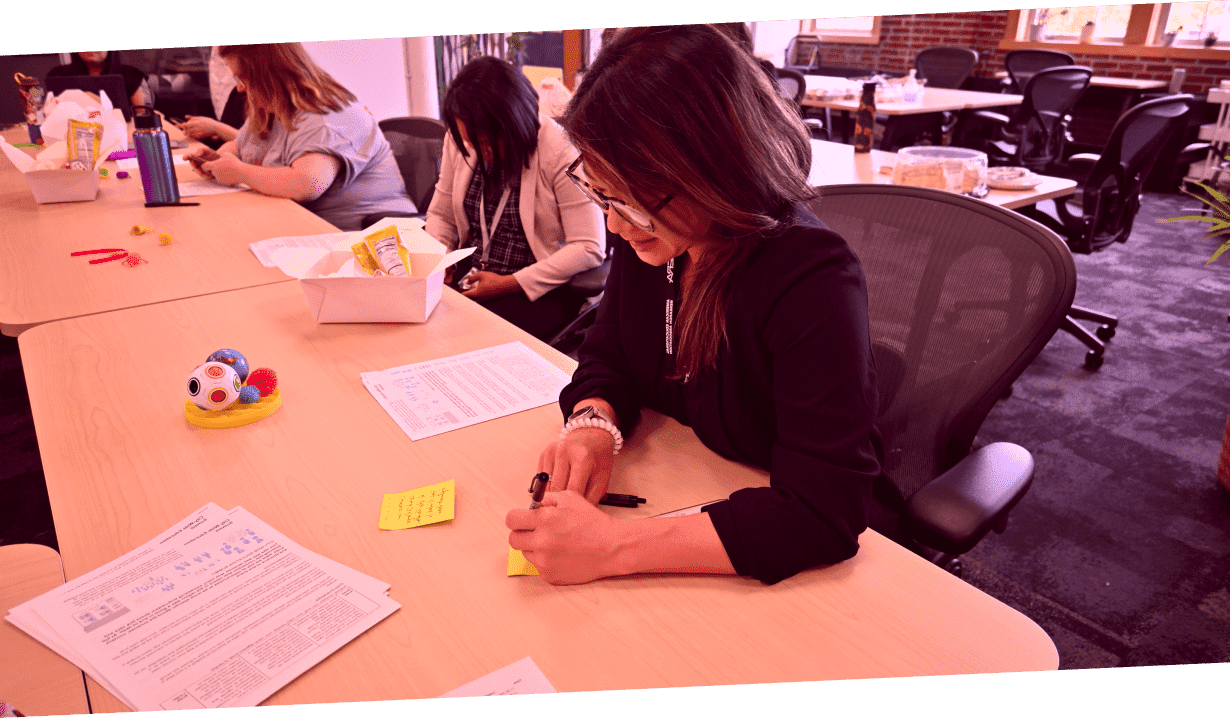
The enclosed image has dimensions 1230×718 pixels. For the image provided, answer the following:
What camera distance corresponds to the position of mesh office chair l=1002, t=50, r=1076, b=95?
5.59 metres

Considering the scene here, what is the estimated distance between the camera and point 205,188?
8.68 feet

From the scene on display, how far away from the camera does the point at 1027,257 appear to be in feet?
3.44

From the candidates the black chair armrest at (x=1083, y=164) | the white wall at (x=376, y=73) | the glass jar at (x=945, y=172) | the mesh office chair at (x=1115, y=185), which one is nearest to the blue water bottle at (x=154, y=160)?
the glass jar at (x=945, y=172)

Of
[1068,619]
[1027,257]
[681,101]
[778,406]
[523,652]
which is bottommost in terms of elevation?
[1068,619]

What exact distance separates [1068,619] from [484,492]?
55.5 inches

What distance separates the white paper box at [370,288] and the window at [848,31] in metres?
7.14

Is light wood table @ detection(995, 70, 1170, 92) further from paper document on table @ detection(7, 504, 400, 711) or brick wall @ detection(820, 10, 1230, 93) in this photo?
paper document on table @ detection(7, 504, 400, 711)

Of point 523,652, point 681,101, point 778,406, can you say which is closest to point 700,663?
point 523,652

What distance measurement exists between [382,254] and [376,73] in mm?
4441

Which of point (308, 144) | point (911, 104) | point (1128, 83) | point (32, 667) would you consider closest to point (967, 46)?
point (1128, 83)

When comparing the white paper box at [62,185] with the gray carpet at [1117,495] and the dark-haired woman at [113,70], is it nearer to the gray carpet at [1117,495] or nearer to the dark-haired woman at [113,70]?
the gray carpet at [1117,495]

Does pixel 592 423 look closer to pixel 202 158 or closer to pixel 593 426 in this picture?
pixel 593 426

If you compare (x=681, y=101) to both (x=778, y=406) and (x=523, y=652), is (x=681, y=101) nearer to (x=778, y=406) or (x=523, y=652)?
(x=778, y=406)

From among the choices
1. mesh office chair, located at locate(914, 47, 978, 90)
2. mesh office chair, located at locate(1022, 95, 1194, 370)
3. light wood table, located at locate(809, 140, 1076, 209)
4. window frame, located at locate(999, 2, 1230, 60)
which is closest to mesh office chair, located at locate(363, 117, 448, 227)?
light wood table, located at locate(809, 140, 1076, 209)
